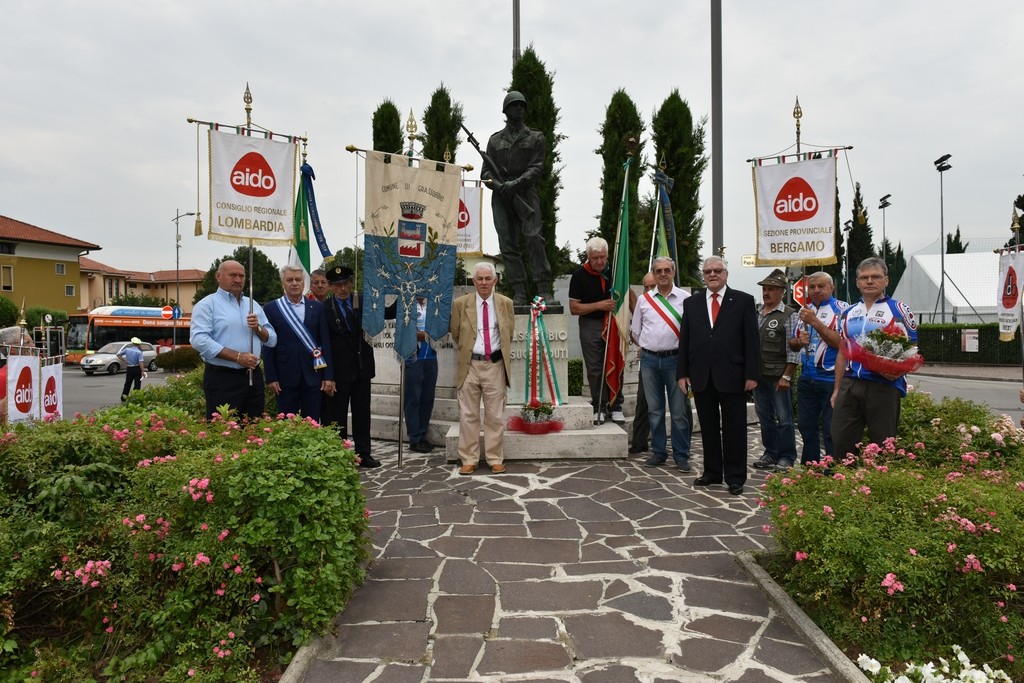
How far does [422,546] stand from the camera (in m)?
4.36

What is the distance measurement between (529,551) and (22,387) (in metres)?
4.72

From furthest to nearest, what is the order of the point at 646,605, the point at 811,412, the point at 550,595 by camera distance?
the point at 811,412 → the point at 550,595 → the point at 646,605

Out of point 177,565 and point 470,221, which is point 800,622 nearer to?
point 177,565

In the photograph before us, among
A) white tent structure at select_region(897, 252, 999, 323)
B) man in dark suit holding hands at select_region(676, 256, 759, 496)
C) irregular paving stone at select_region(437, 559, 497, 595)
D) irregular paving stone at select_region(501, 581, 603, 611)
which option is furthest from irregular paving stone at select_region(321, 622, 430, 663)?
white tent structure at select_region(897, 252, 999, 323)

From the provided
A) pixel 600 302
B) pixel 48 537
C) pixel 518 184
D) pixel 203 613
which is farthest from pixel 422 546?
pixel 518 184

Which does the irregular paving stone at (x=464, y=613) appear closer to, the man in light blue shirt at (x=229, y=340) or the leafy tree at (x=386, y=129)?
the man in light blue shirt at (x=229, y=340)

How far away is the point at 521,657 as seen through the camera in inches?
116

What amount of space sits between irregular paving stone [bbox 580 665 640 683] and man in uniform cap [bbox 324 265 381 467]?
428 centimetres

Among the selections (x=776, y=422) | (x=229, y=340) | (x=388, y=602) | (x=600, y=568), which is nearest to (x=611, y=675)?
(x=600, y=568)

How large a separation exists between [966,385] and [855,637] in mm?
21737

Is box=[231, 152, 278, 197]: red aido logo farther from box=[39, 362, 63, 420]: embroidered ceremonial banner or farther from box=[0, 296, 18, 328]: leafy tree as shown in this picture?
box=[0, 296, 18, 328]: leafy tree

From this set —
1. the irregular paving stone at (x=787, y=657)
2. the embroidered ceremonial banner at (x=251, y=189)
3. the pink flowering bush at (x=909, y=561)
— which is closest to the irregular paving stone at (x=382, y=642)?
the irregular paving stone at (x=787, y=657)

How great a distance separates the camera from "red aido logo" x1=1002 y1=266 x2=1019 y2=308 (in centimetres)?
796

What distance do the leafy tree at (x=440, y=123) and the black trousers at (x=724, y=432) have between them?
14.1 m
